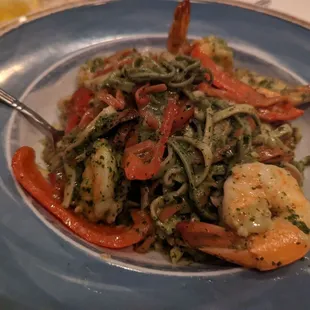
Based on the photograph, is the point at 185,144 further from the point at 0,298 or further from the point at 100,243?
the point at 0,298

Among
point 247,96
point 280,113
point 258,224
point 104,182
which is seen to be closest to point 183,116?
point 247,96

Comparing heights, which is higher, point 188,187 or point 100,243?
point 188,187

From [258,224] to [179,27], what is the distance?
61.9 inches

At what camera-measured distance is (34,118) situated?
2.86 metres

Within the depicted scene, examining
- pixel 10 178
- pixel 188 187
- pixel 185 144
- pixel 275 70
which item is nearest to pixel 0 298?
pixel 10 178

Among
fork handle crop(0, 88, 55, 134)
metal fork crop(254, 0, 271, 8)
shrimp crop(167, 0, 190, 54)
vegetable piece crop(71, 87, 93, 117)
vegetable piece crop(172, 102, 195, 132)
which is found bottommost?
vegetable piece crop(172, 102, 195, 132)

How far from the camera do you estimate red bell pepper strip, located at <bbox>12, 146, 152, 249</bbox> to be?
232cm

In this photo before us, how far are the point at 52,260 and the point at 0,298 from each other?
308 mm

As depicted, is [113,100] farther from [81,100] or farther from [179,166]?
[179,166]

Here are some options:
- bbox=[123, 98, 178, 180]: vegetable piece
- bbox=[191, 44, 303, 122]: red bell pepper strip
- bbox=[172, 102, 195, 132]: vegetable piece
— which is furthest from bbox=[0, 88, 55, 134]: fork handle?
bbox=[191, 44, 303, 122]: red bell pepper strip

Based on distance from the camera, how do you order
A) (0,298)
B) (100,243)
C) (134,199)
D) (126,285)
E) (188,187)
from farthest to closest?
(134,199) < (188,187) < (100,243) < (126,285) < (0,298)

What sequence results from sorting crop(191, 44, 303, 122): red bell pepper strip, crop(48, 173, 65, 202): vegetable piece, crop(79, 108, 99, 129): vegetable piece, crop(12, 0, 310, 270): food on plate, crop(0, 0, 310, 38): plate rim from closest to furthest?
crop(12, 0, 310, 270): food on plate, crop(48, 173, 65, 202): vegetable piece, crop(79, 108, 99, 129): vegetable piece, crop(191, 44, 303, 122): red bell pepper strip, crop(0, 0, 310, 38): plate rim

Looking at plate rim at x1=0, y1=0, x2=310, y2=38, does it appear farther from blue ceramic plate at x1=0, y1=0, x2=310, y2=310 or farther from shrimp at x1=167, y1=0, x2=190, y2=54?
shrimp at x1=167, y1=0, x2=190, y2=54

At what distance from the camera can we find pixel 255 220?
6.74ft
